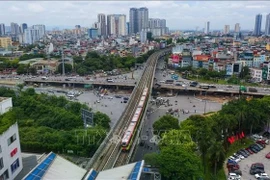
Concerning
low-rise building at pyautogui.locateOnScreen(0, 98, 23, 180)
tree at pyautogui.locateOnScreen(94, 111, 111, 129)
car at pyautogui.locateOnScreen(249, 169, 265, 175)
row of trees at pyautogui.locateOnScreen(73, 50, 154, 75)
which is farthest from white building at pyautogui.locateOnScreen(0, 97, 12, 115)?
row of trees at pyautogui.locateOnScreen(73, 50, 154, 75)

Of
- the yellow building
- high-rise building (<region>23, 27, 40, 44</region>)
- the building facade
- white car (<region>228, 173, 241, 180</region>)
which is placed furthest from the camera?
the building facade

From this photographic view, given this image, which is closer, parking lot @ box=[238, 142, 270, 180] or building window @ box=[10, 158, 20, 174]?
building window @ box=[10, 158, 20, 174]

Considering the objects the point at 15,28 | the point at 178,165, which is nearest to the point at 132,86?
the point at 178,165

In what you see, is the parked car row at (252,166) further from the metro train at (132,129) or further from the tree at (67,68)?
the tree at (67,68)

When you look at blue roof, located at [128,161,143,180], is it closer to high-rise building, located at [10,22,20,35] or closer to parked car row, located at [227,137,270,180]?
parked car row, located at [227,137,270,180]

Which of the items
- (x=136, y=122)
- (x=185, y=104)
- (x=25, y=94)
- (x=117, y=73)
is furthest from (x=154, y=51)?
(x=136, y=122)

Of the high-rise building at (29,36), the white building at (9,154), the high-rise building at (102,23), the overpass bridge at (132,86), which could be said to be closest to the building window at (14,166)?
the white building at (9,154)

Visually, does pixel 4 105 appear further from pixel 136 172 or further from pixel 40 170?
pixel 136 172
